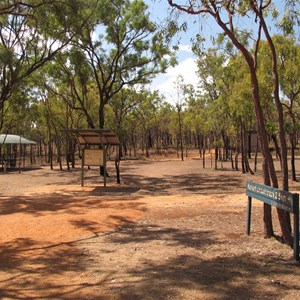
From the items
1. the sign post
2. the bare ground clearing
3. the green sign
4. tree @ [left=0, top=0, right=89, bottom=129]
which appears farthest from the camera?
tree @ [left=0, top=0, right=89, bottom=129]

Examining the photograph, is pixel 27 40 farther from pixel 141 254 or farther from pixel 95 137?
pixel 141 254

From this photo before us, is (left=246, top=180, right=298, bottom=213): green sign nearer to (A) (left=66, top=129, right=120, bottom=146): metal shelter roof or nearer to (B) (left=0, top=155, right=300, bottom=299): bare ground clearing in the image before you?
(B) (left=0, top=155, right=300, bottom=299): bare ground clearing

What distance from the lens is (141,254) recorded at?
635cm

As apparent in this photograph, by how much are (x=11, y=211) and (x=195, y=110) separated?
34.1 metres

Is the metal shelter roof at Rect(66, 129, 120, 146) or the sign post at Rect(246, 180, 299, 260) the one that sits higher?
the metal shelter roof at Rect(66, 129, 120, 146)

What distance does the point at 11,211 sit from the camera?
11.1m

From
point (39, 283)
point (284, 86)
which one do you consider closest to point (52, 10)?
point (284, 86)

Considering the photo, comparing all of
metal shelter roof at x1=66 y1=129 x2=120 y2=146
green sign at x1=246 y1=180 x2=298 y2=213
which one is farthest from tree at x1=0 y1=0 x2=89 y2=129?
green sign at x1=246 y1=180 x2=298 y2=213

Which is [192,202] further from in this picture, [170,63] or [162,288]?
[170,63]

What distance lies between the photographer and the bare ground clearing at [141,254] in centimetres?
471

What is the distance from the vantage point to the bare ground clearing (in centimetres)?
471

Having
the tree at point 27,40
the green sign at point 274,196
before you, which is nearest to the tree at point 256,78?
the green sign at point 274,196

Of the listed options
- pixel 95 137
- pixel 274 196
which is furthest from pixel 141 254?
pixel 95 137

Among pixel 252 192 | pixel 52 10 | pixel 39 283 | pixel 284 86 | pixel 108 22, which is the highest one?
pixel 108 22
